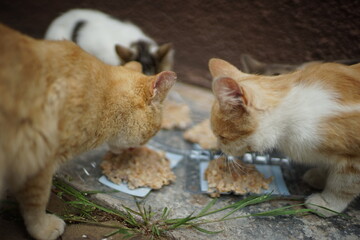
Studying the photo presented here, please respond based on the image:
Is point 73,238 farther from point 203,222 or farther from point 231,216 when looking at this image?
point 231,216

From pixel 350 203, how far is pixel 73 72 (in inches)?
79.8

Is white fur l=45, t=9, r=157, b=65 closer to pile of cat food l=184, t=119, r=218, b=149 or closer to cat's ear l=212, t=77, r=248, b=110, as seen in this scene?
pile of cat food l=184, t=119, r=218, b=149

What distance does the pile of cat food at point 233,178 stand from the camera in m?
2.52

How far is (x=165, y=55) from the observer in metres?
3.24

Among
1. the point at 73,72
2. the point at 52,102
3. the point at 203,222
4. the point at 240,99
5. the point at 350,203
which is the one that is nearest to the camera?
the point at 52,102

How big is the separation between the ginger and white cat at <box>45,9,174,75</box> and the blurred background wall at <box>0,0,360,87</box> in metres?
0.09

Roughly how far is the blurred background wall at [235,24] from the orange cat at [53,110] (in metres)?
0.97

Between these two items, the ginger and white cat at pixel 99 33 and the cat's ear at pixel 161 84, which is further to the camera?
the ginger and white cat at pixel 99 33

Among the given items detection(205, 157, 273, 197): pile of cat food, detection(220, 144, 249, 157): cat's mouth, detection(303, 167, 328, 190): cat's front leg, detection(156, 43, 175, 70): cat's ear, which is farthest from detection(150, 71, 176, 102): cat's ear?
detection(303, 167, 328, 190): cat's front leg

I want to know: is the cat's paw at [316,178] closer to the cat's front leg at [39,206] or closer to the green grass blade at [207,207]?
the green grass blade at [207,207]

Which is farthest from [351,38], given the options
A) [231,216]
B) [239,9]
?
[231,216]

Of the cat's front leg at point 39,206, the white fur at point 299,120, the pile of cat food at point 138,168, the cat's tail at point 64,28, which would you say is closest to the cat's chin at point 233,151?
the white fur at point 299,120

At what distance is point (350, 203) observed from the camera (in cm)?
254

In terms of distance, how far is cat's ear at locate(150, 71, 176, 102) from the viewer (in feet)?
7.23
